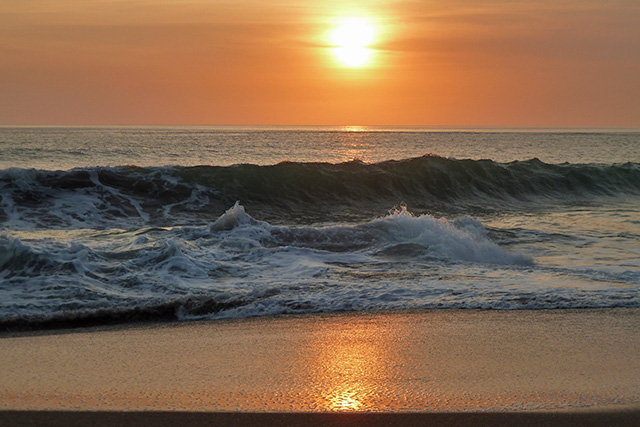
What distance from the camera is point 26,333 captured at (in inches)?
243

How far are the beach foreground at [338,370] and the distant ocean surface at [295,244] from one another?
703mm

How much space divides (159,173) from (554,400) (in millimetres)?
16403

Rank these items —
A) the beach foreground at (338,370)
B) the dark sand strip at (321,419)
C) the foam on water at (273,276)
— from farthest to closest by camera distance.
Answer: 1. the foam on water at (273,276)
2. the beach foreground at (338,370)
3. the dark sand strip at (321,419)

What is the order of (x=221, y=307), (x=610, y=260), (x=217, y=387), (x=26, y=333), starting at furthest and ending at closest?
(x=610, y=260)
(x=221, y=307)
(x=26, y=333)
(x=217, y=387)

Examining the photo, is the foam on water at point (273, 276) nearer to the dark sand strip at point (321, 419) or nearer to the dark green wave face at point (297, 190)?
the dark sand strip at point (321, 419)

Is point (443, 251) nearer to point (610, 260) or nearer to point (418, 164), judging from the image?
point (610, 260)

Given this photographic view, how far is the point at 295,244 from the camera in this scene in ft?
36.7

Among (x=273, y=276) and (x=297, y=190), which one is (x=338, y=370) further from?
(x=297, y=190)

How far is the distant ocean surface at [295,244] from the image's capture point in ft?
23.7

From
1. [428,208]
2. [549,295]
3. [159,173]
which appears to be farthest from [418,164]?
[549,295]

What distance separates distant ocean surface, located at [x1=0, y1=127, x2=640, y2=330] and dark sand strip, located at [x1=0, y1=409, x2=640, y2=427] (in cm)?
277

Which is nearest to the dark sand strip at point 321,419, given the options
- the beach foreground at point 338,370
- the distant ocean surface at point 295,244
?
the beach foreground at point 338,370

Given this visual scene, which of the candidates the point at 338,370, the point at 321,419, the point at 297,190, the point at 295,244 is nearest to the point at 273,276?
the point at 295,244

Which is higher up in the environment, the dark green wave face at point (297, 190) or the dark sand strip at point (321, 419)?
the dark green wave face at point (297, 190)
